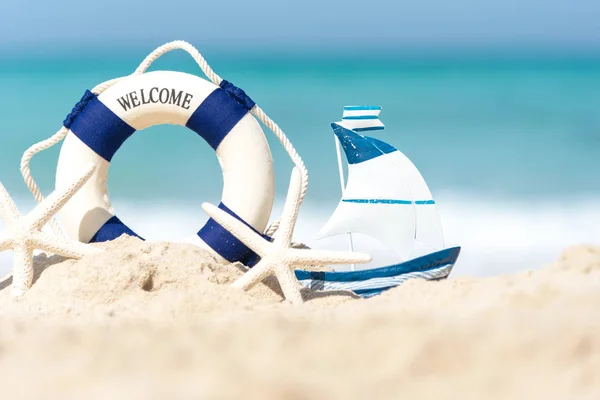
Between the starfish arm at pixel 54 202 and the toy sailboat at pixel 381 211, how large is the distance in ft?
4.24

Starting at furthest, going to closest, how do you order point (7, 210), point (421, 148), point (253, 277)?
point (421, 148) < point (7, 210) < point (253, 277)

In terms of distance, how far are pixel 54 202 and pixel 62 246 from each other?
25 centimetres

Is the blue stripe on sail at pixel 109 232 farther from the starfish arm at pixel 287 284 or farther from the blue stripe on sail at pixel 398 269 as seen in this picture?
the blue stripe on sail at pixel 398 269

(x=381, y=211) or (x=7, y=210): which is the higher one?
(x=381, y=211)

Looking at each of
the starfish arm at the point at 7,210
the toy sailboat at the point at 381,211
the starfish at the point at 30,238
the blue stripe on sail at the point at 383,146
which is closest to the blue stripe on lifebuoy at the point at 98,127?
the starfish at the point at 30,238

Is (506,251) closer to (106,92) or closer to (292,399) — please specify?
(106,92)

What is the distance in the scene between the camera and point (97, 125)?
4285mm

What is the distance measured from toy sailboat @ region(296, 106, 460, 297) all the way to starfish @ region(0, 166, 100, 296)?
127 cm

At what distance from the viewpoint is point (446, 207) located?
300 inches

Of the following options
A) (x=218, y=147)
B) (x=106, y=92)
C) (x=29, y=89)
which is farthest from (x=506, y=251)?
(x=29, y=89)

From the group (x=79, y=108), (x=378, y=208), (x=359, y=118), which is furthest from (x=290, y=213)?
(x=79, y=108)

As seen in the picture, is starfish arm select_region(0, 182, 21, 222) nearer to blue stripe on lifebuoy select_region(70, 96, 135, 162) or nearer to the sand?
blue stripe on lifebuoy select_region(70, 96, 135, 162)

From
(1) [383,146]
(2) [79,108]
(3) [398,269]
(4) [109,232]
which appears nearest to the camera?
(3) [398,269]

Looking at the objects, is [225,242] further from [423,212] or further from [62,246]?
[423,212]
